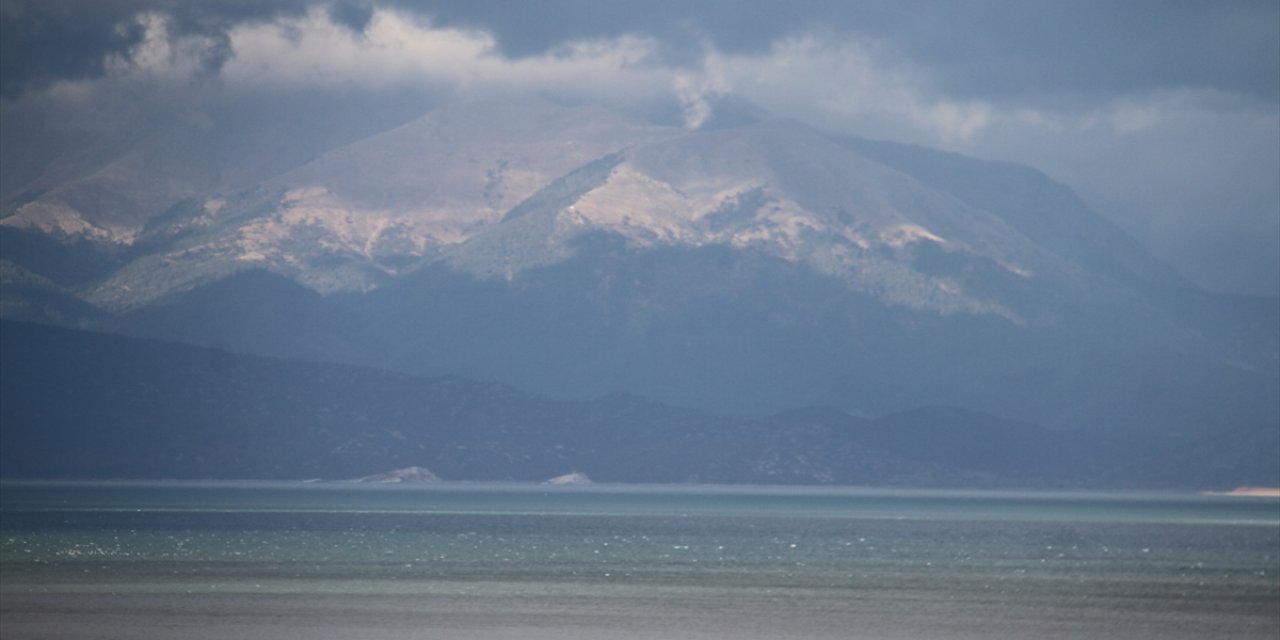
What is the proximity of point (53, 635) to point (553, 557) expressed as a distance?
43274 millimetres

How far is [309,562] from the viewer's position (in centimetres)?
8656

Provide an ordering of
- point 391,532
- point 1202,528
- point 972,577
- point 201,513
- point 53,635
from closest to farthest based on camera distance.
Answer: point 53,635
point 972,577
point 391,532
point 1202,528
point 201,513

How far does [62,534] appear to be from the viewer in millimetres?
108875

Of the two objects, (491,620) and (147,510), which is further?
(147,510)

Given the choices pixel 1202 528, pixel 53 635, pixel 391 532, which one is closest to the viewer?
pixel 53 635

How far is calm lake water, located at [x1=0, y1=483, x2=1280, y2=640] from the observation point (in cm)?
5872

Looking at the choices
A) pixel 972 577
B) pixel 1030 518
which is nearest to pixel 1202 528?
pixel 1030 518

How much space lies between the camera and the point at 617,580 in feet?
254

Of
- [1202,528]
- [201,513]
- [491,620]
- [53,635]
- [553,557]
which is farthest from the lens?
[201,513]

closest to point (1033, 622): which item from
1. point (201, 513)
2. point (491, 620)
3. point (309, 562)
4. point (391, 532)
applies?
point (491, 620)

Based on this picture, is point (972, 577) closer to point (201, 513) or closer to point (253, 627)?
point (253, 627)

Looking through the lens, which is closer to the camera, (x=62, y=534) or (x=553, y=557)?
(x=553, y=557)

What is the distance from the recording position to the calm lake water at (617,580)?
58.7 m

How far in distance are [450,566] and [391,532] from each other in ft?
125
